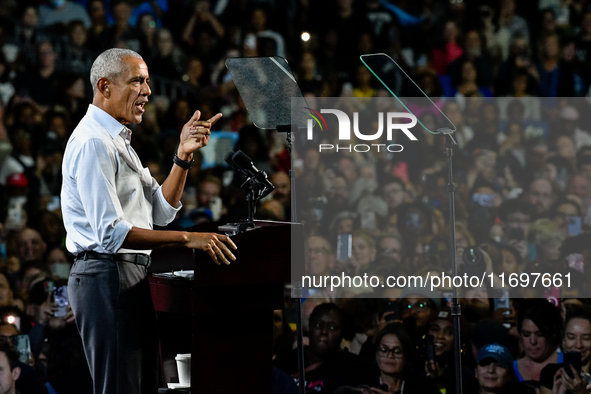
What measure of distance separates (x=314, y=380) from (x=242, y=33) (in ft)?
10.7

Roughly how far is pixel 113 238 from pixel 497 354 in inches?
79.8

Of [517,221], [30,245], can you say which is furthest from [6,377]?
[517,221]

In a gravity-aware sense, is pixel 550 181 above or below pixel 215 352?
above

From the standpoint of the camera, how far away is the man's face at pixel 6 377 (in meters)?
3.12

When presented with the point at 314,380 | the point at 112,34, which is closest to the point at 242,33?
the point at 112,34

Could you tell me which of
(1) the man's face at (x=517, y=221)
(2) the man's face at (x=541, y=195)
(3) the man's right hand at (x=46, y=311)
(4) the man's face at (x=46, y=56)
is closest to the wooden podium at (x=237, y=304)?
(3) the man's right hand at (x=46, y=311)

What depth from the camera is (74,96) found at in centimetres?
495

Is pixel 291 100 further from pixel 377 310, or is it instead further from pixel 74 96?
pixel 74 96

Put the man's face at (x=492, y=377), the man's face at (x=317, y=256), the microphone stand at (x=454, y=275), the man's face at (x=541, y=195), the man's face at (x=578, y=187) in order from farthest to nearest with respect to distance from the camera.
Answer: the man's face at (x=578, y=187) → the man's face at (x=541, y=195) → the man's face at (x=317, y=256) → the man's face at (x=492, y=377) → the microphone stand at (x=454, y=275)

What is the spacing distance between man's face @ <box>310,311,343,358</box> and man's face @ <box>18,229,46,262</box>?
1682mm

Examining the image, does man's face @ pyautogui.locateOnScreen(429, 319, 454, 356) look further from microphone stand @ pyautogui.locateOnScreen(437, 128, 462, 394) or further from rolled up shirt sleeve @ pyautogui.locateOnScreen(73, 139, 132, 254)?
rolled up shirt sleeve @ pyautogui.locateOnScreen(73, 139, 132, 254)

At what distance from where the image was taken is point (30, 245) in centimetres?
401

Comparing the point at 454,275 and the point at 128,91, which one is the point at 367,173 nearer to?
the point at 454,275

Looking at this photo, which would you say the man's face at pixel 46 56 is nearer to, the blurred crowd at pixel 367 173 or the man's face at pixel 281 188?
the blurred crowd at pixel 367 173
